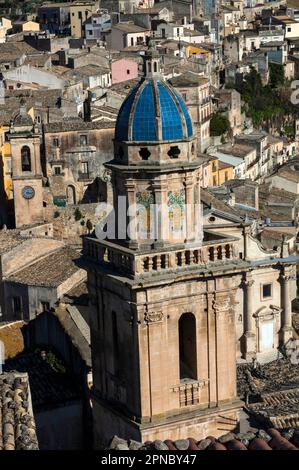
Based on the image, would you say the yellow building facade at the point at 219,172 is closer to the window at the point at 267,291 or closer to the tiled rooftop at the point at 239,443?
the window at the point at 267,291

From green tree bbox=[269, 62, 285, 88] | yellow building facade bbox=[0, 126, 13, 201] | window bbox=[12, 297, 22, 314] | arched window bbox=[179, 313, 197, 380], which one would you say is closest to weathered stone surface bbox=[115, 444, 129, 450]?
arched window bbox=[179, 313, 197, 380]

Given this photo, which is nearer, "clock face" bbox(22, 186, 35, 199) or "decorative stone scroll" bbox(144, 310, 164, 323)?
"decorative stone scroll" bbox(144, 310, 164, 323)

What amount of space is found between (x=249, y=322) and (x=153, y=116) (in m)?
13.9

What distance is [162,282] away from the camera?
17.9 m

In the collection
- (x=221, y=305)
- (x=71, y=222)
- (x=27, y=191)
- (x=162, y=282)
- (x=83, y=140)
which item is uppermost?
(x=162, y=282)

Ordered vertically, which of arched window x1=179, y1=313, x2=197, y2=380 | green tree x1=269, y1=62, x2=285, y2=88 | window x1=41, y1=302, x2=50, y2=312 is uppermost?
arched window x1=179, y1=313, x2=197, y2=380

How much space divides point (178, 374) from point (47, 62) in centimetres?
4483

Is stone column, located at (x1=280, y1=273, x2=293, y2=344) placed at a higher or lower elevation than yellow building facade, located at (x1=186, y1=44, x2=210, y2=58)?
lower

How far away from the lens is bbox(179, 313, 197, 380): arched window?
61.9 ft

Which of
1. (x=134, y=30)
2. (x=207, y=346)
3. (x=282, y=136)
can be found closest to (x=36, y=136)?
(x=207, y=346)

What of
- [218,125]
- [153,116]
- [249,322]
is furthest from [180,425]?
[218,125]

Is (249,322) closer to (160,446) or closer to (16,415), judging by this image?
(16,415)

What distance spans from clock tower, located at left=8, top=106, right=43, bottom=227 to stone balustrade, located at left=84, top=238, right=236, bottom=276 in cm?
2024

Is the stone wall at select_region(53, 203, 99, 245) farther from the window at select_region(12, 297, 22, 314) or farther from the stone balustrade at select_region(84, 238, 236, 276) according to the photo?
the stone balustrade at select_region(84, 238, 236, 276)
